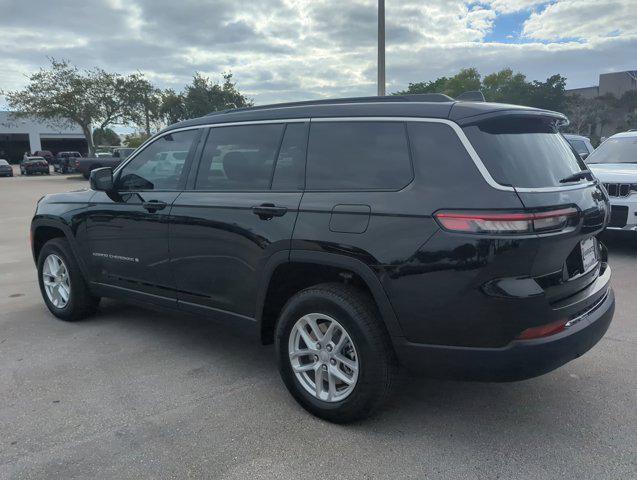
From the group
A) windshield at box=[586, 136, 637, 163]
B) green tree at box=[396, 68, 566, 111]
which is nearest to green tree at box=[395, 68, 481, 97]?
green tree at box=[396, 68, 566, 111]

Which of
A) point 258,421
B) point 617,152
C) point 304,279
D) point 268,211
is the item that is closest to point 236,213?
point 268,211

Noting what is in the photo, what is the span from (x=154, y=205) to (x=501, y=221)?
2636mm

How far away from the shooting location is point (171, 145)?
4234 millimetres

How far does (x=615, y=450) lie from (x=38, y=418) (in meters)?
3.31

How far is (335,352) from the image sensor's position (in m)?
3.06

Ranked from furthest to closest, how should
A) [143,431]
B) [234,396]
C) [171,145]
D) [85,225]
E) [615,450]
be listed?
[85,225] → [171,145] → [234,396] → [143,431] → [615,450]

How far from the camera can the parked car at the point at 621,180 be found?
7.12 metres

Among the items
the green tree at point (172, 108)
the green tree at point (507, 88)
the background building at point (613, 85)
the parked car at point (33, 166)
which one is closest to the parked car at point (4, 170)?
the parked car at point (33, 166)

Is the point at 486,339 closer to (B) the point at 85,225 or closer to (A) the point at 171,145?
(A) the point at 171,145

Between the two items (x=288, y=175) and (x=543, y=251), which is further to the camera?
(x=288, y=175)

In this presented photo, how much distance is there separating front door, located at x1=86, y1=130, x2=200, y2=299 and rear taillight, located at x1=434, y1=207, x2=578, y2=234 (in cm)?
221

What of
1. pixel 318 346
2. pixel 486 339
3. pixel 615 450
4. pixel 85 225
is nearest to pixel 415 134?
pixel 486 339

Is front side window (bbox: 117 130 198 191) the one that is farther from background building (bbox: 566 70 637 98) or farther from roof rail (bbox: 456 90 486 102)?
background building (bbox: 566 70 637 98)

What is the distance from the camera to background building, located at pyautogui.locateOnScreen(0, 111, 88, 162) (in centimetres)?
6272
